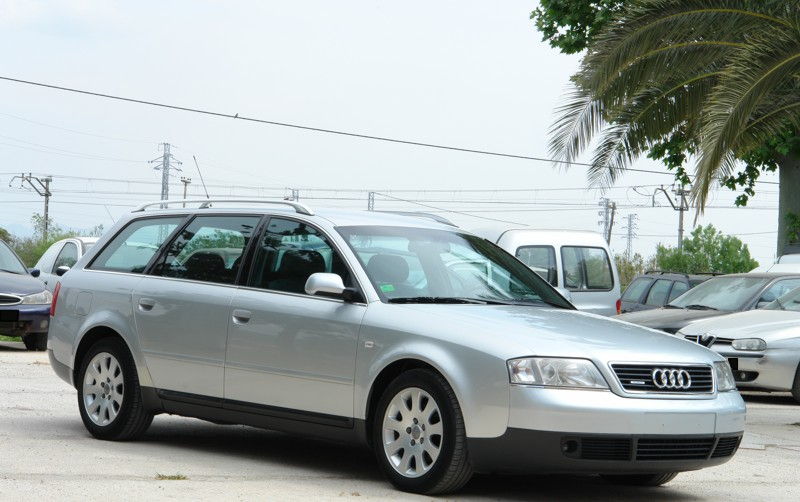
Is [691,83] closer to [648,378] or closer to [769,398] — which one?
[769,398]

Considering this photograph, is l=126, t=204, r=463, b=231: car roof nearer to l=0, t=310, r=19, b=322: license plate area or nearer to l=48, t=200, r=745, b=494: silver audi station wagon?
l=48, t=200, r=745, b=494: silver audi station wagon

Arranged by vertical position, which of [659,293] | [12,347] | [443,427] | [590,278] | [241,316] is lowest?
[12,347]

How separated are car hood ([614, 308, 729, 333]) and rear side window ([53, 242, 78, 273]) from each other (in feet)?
32.0

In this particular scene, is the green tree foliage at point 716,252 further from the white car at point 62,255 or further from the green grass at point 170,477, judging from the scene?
the green grass at point 170,477

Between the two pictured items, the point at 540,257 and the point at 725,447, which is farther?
the point at 540,257

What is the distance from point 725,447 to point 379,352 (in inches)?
78.6

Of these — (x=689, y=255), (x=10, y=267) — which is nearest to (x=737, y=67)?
(x=10, y=267)

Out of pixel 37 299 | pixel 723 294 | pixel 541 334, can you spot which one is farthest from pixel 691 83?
pixel 541 334

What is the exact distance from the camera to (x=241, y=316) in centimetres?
852

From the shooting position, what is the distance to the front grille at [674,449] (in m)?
7.08

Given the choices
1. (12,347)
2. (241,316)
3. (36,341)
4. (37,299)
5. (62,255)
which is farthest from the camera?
(62,255)

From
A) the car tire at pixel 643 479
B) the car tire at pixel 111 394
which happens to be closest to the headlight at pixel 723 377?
the car tire at pixel 643 479

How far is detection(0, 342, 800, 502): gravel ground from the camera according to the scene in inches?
288

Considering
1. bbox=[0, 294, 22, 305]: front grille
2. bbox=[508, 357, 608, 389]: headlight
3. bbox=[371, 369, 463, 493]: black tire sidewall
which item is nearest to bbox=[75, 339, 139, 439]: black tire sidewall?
bbox=[371, 369, 463, 493]: black tire sidewall
